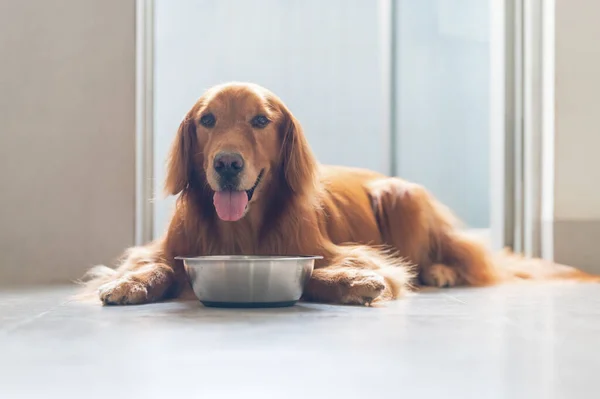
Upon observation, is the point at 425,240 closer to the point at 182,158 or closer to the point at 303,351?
the point at 182,158

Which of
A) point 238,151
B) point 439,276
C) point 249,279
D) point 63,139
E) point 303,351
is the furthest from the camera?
point 63,139

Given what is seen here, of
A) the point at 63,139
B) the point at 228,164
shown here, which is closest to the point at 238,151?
the point at 228,164

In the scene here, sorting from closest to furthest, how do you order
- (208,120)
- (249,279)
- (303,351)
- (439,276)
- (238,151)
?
(303,351)
(249,279)
(238,151)
(208,120)
(439,276)

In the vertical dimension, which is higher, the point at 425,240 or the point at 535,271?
the point at 425,240

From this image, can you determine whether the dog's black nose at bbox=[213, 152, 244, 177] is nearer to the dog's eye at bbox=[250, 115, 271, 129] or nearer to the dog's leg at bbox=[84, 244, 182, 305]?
the dog's eye at bbox=[250, 115, 271, 129]

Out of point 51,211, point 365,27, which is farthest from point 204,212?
point 365,27

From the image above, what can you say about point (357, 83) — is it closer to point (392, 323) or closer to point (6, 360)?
point (392, 323)

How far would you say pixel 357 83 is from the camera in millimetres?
3377

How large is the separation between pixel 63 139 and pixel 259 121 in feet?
3.82

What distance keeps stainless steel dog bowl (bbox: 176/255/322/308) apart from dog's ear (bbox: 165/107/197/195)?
423mm

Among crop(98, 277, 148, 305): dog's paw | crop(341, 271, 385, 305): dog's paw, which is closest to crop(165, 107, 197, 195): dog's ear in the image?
crop(98, 277, 148, 305): dog's paw

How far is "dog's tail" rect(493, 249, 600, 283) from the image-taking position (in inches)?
107

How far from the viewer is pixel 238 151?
1.98 m

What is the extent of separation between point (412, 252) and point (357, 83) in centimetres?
105
